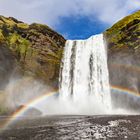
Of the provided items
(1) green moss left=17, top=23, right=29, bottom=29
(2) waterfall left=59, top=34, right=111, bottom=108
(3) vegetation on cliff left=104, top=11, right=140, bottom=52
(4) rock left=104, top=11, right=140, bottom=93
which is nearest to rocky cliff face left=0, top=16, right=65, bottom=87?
(1) green moss left=17, top=23, right=29, bottom=29

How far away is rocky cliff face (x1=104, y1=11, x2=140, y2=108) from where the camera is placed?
62531 mm

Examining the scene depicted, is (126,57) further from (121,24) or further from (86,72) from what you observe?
(121,24)

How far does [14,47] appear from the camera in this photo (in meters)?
68.6

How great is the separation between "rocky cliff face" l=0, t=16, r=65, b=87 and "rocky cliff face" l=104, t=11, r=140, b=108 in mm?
16656

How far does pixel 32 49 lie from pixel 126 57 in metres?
26.3

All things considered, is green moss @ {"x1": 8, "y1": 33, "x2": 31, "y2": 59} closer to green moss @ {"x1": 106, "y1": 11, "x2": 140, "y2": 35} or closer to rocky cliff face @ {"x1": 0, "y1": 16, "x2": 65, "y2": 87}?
rocky cliff face @ {"x1": 0, "y1": 16, "x2": 65, "y2": 87}

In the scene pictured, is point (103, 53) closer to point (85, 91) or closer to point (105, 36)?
point (105, 36)

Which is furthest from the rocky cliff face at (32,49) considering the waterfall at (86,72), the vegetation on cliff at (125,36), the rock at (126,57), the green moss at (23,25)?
the rock at (126,57)

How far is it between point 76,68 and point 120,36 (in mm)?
15234

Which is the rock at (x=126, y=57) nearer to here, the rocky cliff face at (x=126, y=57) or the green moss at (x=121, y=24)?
the rocky cliff face at (x=126, y=57)

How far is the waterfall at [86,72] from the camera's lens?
6771 cm

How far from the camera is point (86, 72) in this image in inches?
2805

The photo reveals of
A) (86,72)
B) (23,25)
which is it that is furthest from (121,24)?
(23,25)

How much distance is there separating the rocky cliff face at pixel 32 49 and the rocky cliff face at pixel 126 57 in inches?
656
